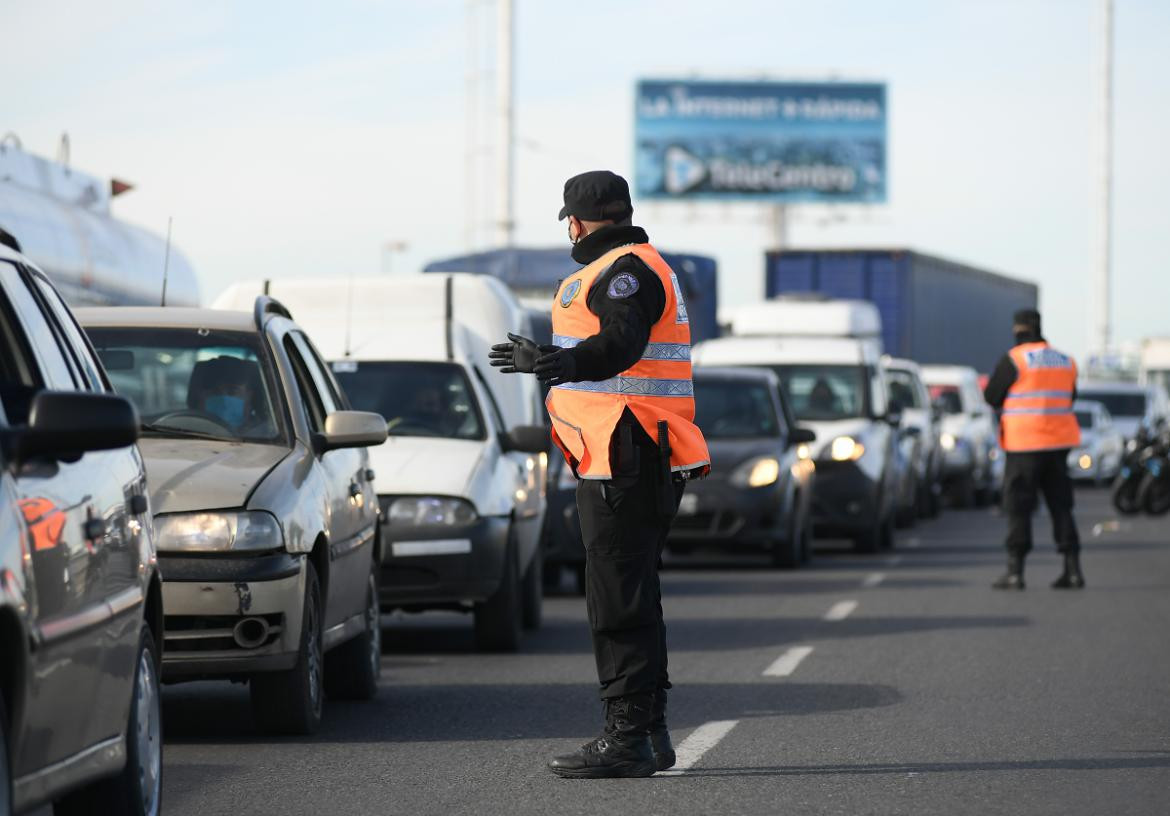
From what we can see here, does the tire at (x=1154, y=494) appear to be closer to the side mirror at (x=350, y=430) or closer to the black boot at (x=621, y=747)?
the side mirror at (x=350, y=430)

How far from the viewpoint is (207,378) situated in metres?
9.59

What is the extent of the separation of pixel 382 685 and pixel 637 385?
3.66 m

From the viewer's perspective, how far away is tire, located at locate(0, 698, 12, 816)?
4.82 m

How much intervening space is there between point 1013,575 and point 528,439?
5.92 meters

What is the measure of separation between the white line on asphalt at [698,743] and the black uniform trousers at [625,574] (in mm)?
499

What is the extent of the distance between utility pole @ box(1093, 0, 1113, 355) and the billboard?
20.4ft

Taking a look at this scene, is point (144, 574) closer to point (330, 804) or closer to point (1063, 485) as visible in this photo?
point (330, 804)

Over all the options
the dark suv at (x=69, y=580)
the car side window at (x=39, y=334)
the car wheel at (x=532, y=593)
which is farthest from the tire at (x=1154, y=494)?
the car side window at (x=39, y=334)

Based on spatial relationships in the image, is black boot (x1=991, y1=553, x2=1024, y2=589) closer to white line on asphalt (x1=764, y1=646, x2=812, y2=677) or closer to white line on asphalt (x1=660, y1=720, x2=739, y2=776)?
white line on asphalt (x1=764, y1=646, x2=812, y2=677)

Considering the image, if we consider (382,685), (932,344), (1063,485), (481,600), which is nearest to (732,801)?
(382,685)

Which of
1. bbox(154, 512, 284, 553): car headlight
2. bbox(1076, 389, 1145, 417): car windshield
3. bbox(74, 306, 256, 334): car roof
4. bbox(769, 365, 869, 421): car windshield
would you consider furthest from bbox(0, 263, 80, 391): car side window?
bbox(1076, 389, 1145, 417): car windshield

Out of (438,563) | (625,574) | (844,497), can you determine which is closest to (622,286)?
(625,574)

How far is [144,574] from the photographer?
248 inches

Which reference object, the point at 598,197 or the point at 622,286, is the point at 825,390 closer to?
the point at 598,197
